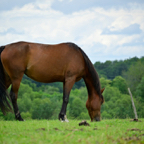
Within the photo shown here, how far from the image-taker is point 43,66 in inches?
312

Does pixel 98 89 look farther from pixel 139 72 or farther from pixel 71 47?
pixel 139 72

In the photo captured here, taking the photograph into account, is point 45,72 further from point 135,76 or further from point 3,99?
point 135,76

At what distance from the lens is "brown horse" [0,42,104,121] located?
7758 mm

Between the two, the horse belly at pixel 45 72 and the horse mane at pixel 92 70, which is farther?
the horse mane at pixel 92 70

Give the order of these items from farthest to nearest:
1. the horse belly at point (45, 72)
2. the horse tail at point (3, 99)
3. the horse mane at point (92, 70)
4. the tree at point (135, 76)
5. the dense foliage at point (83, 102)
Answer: the tree at point (135, 76) < the dense foliage at point (83, 102) < the horse mane at point (92, 70) < the horse belly at point (45, 72) < the horse tail at point (3, 99)

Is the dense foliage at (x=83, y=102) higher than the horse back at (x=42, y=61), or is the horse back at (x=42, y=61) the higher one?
the horse back at (x=42, y=61)

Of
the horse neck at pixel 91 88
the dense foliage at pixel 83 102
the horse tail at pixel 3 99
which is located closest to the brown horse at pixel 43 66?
the horse tail at pixel 3 99

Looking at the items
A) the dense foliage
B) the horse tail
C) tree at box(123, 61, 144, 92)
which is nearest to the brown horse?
the horse tail

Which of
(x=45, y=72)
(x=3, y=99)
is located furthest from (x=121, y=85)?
(x=3, y=99)

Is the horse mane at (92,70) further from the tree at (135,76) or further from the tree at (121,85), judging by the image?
the tree at (121,85)


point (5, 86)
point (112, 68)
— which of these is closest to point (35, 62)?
point (5, 86)

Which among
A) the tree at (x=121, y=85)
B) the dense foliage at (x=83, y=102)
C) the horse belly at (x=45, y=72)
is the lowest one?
the dense foliage at (x=83, y=102)

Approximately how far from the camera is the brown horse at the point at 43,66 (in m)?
7.76

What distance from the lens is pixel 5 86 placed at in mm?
7867
